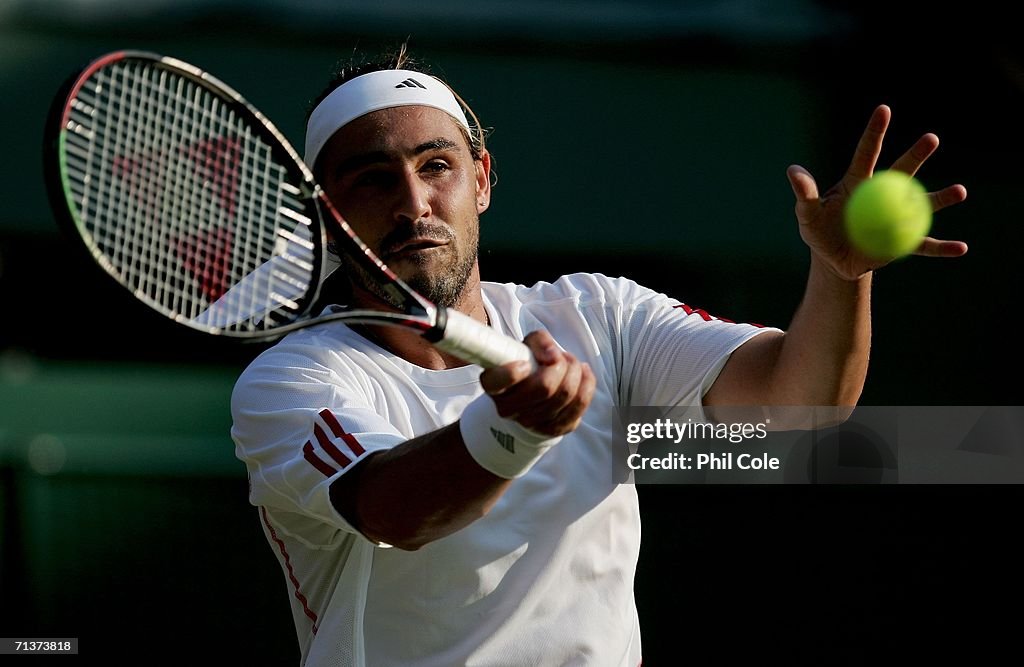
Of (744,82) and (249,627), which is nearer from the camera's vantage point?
(249,627)

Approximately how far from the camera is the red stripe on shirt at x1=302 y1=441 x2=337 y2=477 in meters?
1.91

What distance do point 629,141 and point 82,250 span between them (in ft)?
8.83

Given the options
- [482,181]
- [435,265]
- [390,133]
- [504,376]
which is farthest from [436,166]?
[504,376]

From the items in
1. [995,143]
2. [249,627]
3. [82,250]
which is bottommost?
[249,627]

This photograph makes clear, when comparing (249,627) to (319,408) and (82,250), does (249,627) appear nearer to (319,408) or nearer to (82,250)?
(319,408)

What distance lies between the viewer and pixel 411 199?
2.29m

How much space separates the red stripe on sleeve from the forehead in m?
0.61

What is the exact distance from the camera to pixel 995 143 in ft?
13.6

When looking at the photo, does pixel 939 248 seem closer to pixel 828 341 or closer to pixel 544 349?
pixel 828 341

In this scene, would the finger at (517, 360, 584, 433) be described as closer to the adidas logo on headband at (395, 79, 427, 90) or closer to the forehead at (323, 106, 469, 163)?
the forehead at (323, 106, 469, 163)

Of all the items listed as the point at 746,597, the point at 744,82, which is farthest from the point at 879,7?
the point at 746,597

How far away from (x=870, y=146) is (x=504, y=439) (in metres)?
0.75

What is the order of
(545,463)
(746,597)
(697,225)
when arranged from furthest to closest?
(697,225) < (746,597) < (545,463)

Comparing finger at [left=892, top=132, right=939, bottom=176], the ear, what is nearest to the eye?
the ear
